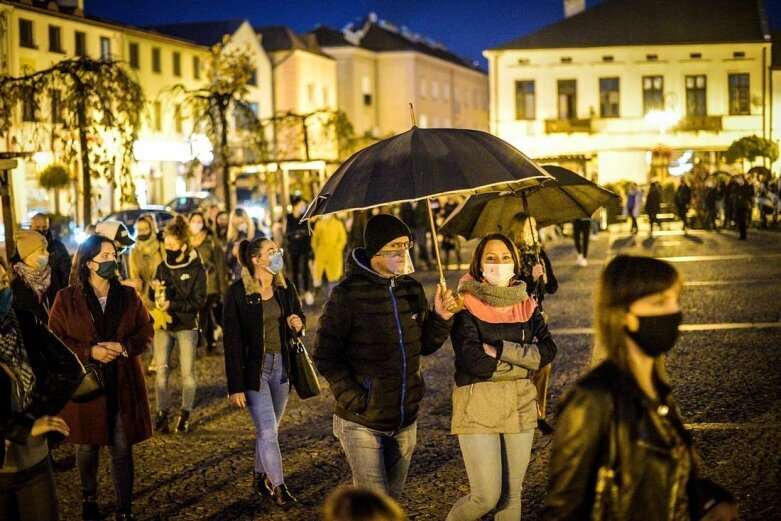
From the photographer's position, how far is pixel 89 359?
6555mm

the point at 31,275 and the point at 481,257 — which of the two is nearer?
the point at 481,257

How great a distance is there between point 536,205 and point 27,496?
5.54 meters

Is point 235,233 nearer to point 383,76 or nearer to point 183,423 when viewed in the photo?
point 183,423

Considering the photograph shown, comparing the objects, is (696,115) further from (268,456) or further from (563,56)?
(268,456)

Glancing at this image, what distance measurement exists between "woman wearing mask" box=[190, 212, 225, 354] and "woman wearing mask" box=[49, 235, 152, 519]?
218 inches

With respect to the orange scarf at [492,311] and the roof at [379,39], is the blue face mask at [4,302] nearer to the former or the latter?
the orange scarf at [492,311]

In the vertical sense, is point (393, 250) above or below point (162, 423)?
above

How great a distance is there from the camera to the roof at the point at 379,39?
261 ft

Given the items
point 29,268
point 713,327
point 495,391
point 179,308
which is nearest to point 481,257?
point 495,391

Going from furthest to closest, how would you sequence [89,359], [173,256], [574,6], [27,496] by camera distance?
[574,6], [173,256], [89,359], [27,496]

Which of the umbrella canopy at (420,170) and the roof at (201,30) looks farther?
the roof at (201,30)

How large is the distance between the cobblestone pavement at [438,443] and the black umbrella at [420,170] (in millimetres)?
2204

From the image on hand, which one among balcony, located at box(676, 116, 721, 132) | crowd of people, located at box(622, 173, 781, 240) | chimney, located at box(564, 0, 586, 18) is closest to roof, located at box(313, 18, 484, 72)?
chimney, located at box(564, 0, 586, 18)

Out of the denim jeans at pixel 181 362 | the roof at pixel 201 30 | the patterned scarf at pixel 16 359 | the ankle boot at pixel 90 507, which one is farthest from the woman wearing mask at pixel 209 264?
the roof at pixel 201 30
